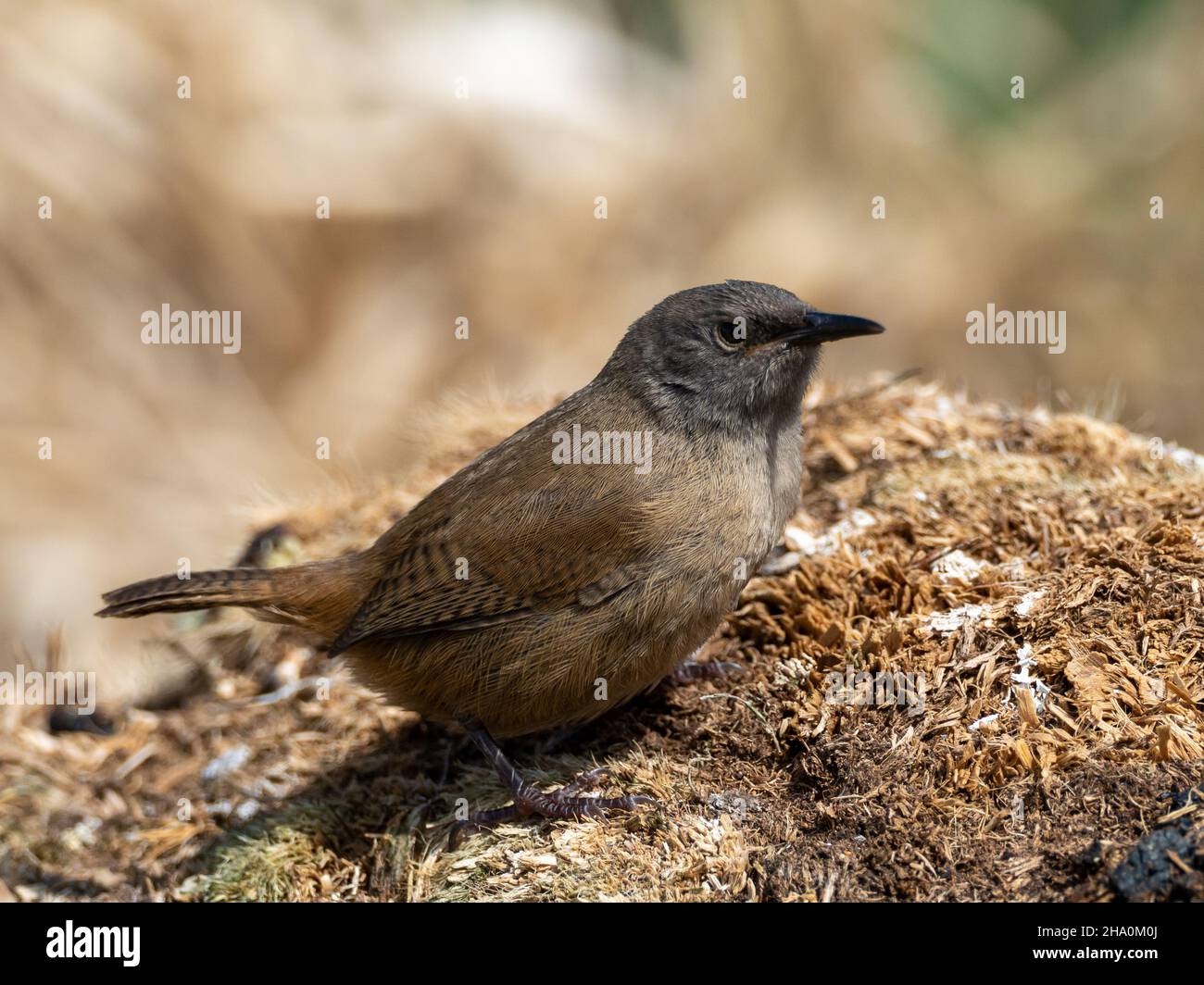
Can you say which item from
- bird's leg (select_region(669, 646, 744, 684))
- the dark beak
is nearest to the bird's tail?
bird's leg (select_region(669, 646, 744, 684))

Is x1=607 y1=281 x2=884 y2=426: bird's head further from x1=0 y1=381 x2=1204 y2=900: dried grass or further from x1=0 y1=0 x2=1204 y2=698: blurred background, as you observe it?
x1=0 y1=0 x2=1204 y2=698: blurred background

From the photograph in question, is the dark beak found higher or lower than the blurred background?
lower

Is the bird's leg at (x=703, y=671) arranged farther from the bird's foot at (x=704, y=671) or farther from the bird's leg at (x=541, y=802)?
the bird's leg at (x=541, y=802)

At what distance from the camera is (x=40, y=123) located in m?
8.18

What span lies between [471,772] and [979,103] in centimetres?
817

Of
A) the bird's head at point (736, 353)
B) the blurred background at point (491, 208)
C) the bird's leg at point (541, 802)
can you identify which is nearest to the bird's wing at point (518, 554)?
the bird's head at point (736, 353)

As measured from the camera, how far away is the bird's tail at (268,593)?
4.07m

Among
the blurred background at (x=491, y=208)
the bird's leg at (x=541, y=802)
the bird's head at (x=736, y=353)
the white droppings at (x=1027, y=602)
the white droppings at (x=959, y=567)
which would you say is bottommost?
the bird's leg at (x=541, y=802)

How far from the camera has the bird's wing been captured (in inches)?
146

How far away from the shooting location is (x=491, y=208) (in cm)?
903

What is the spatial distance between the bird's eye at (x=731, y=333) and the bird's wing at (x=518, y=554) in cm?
57

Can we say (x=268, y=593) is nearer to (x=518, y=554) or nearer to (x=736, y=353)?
(x=518, y=554)

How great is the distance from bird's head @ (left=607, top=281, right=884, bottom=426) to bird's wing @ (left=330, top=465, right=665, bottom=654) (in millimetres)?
392

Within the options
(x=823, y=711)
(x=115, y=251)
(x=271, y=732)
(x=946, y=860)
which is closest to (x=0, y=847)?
(x=271, y=732)
